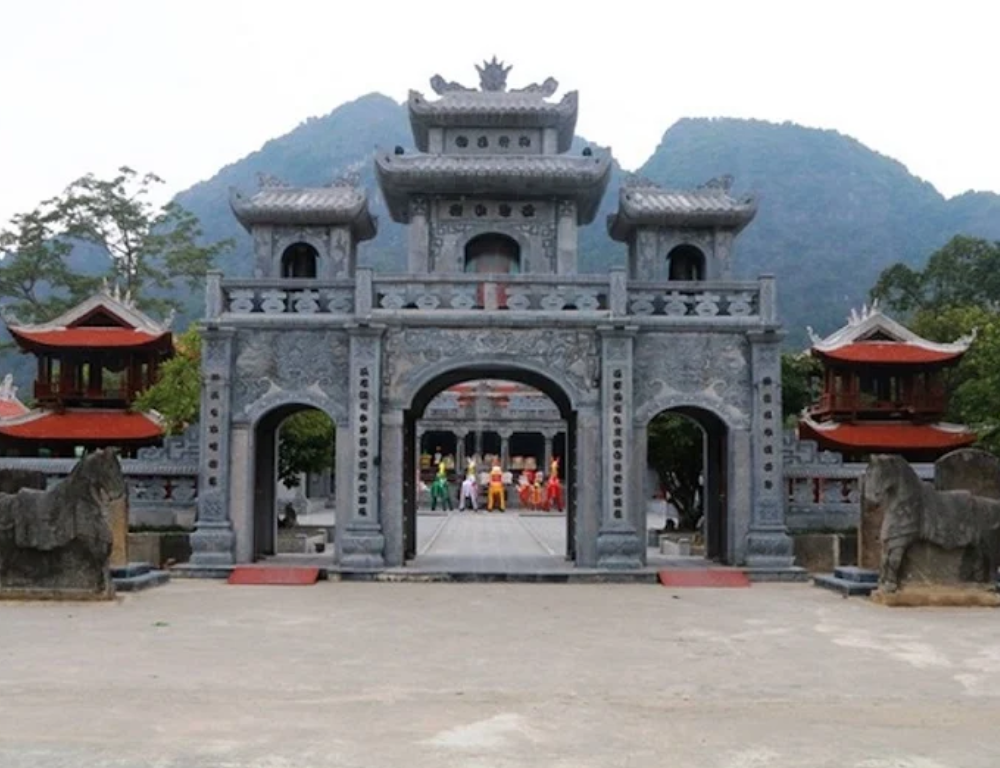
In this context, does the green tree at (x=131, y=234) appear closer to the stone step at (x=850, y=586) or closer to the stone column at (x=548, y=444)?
the stone column at (x=548, y=444)

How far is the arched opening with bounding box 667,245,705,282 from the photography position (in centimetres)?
2116

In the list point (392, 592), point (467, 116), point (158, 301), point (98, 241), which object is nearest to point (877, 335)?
point (467, 116)

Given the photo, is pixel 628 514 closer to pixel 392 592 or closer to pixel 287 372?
pixel 392 592

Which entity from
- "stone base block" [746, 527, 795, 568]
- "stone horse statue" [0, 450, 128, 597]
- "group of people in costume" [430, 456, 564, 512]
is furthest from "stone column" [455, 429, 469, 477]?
"stone horse statue" [0, 450, 128, 597]

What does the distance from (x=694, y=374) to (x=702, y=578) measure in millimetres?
3050

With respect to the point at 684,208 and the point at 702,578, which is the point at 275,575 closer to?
A: the point at 702,578

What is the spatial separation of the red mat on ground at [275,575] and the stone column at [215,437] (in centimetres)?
57

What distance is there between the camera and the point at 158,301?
142 ft

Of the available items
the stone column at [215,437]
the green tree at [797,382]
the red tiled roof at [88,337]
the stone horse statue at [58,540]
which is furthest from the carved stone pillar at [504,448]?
the stone horse statue at [58,540]

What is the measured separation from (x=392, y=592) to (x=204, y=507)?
12.2 feet

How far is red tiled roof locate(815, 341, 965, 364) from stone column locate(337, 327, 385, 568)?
12580 millimetres

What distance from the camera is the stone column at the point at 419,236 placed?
20.4 meters

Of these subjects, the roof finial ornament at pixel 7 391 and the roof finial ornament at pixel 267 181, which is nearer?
the roof finial ornament at pixel 267 181

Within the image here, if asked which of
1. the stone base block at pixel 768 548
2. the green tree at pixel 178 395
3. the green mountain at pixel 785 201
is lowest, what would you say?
the stone base block at pixel 768 548
